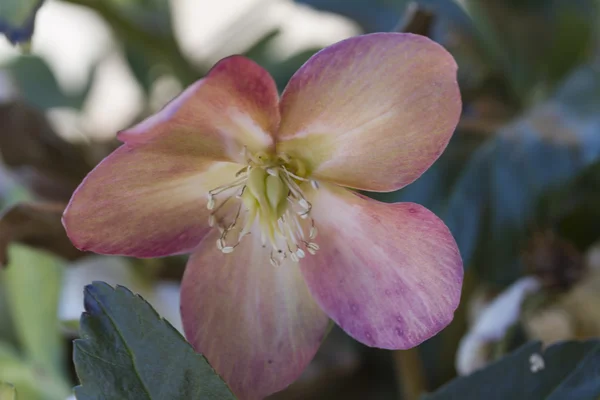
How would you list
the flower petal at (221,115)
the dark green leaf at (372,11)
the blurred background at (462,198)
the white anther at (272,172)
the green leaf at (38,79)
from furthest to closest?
the green leaf at (38,79), the dark green leaf at (372,11), the blurred background at (462,198), the white anther at (272,172), the flower petal at (221,115)

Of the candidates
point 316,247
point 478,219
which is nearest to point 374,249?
point 316,247

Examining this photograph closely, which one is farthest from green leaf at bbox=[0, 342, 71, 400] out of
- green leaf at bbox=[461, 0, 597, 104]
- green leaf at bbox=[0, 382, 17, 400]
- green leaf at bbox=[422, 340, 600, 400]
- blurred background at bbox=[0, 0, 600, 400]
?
green leaf at bbox=[461, 0, 597, 104]

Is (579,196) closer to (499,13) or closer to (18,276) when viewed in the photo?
(499,13)

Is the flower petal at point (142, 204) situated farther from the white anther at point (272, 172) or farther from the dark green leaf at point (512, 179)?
the dark green leaf at point (512, 179)

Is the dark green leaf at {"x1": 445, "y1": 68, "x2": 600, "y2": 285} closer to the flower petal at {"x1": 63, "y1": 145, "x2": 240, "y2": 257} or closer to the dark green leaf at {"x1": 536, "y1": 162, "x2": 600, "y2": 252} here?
the dark green leaf at {"x1": 536, "y1": 162, "x2": 600, "y2": 252}

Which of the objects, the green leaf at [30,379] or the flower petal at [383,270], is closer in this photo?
the flower petal at [383,270]

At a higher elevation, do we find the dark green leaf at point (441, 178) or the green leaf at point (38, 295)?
the dark green leaf at point (441, 178)

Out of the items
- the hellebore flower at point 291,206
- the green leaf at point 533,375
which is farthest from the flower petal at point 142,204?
the green leaf at point 533,375
